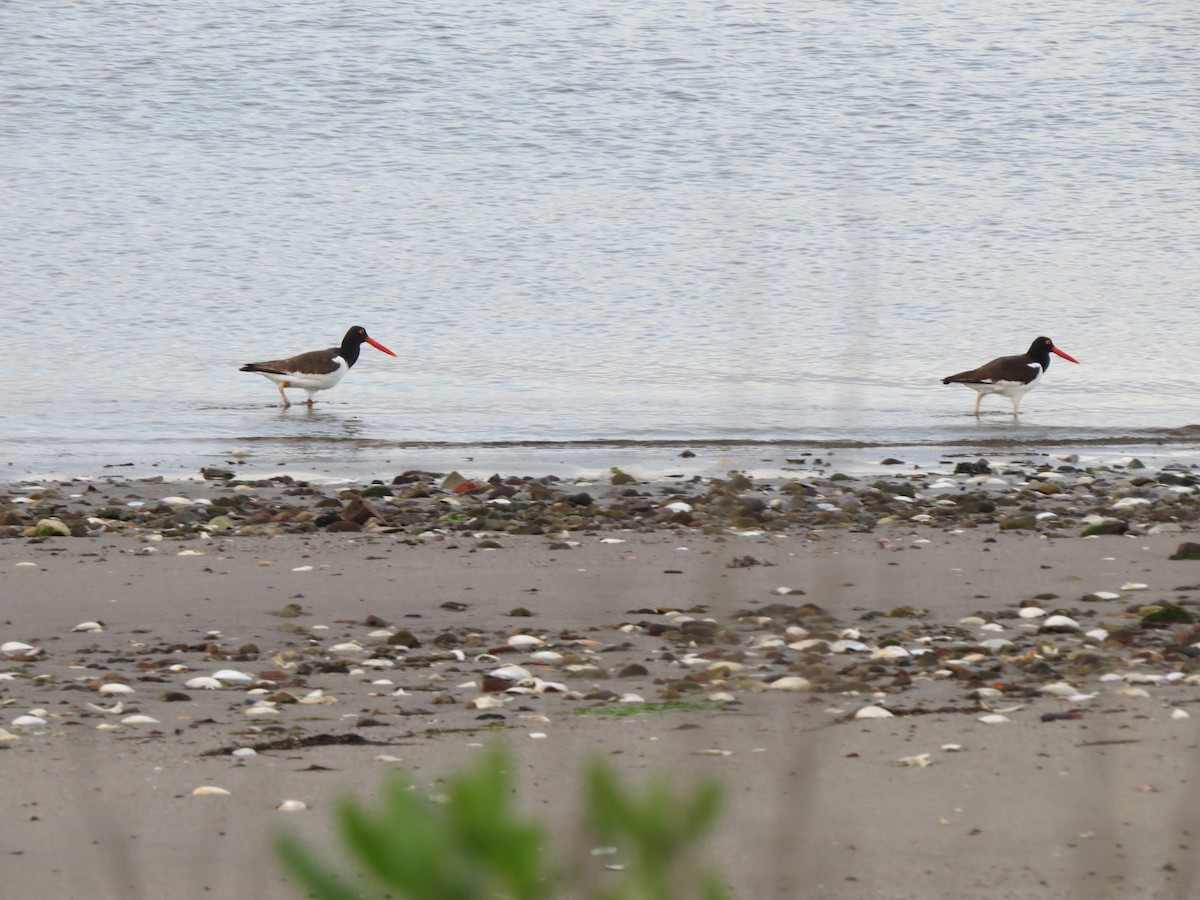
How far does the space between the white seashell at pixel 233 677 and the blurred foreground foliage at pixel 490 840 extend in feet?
13.6

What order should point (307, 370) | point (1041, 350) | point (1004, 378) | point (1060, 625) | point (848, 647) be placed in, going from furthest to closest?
point (1041, 350)
point (307, 370)
point (1004, 378)
point (1060, 625)
point (848, 647)

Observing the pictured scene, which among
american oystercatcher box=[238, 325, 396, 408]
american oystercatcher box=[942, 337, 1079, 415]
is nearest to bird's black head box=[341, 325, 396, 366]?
american oystercatcher box=[238, 325, 396, 408]

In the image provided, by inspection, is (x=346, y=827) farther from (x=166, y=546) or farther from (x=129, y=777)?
(x=166, y=546)

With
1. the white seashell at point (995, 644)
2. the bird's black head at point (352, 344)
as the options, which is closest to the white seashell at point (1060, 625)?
the white seashell at point (995, 644)

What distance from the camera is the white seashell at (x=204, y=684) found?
193 inches

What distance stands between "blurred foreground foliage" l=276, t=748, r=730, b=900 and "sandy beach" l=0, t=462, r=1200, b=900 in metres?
0.36

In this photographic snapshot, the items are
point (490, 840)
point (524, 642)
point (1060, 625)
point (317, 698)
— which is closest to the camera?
point (490, 840)

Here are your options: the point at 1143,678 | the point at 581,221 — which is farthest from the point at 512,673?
the point at 581,221

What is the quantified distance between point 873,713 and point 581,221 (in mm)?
20532

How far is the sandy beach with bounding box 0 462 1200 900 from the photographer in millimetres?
3314

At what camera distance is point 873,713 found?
14.3 ft

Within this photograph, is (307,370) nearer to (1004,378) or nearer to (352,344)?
(352,344)

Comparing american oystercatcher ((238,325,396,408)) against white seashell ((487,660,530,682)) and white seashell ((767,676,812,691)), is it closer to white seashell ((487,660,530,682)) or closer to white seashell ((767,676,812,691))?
white seashell ((487,660,530,682))

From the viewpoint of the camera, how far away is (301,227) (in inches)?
961
